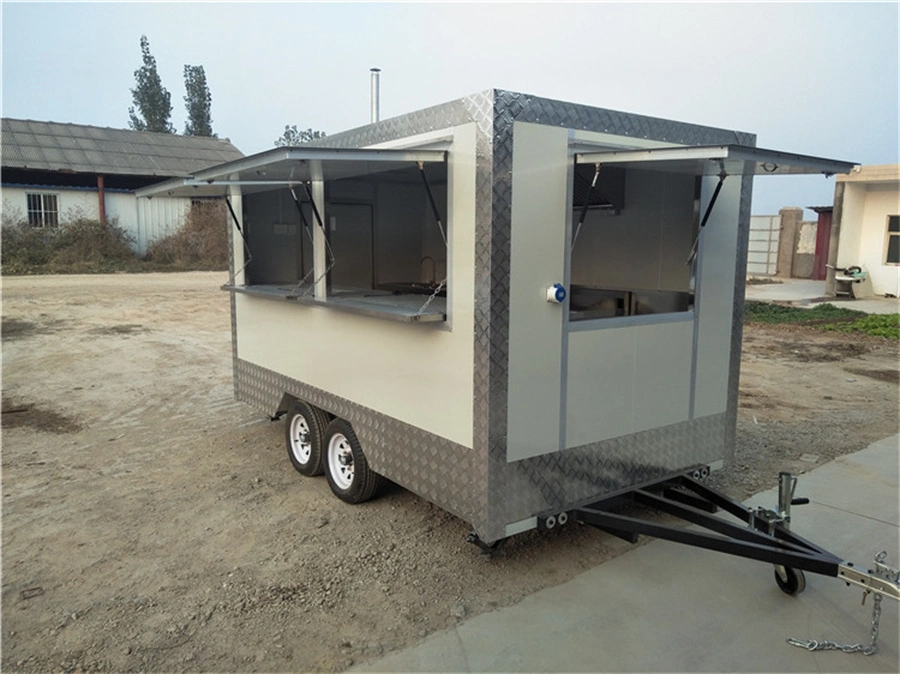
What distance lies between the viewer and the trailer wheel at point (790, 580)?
3.52 m

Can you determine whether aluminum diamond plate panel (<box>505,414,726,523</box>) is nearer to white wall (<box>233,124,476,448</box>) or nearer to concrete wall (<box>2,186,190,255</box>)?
white wall (<box>233,124,476,448</box>)

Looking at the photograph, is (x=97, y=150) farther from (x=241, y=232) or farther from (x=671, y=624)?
(x=671, y=624)

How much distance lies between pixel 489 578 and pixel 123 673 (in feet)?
5.95

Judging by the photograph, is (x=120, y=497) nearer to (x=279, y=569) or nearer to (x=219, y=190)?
(x=279, y=569)

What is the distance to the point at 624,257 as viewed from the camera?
5.19 meters

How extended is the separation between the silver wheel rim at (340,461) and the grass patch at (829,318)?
11.6 metres

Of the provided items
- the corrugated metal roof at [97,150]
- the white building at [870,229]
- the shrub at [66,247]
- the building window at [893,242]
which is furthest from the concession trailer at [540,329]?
the corrugated metal roof at [97,150]

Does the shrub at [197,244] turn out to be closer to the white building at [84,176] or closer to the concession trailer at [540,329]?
the white building at [84,176]

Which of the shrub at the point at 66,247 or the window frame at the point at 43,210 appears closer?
the shrub at the point at 66,247

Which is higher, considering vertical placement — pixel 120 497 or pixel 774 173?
pixel 774 173

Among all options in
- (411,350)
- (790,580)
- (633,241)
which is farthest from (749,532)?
(633,241)

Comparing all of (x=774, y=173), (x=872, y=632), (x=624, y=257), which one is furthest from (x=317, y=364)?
(x=872, y=632)

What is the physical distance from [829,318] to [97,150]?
25111mm

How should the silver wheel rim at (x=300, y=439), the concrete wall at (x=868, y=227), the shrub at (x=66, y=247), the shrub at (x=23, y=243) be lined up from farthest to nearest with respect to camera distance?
the shrub at (x=66, y=247) < the shrub at (x=23, y=243) < the concrete wall at (x=868, y=227) < the silver wheel rim at (x=300, y=439)
